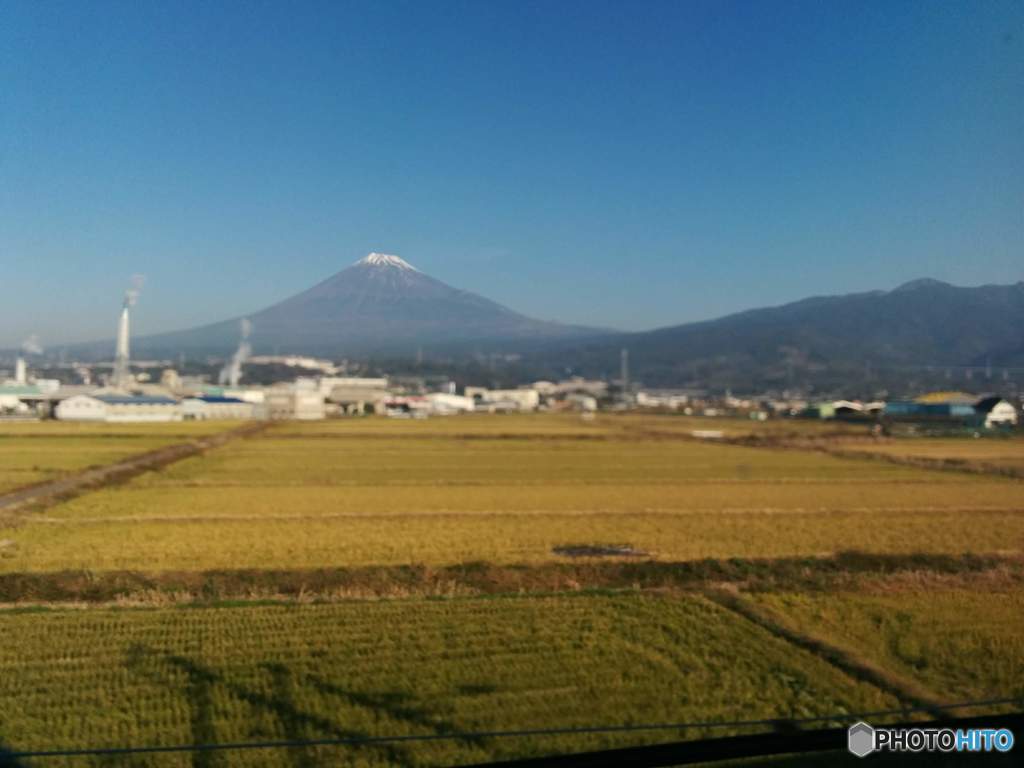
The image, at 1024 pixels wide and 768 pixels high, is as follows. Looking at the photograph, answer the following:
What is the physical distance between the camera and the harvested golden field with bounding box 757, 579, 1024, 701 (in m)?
5.76

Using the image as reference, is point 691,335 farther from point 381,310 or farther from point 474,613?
point 474,613

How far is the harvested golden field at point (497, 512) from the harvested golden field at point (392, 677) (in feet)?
8.96

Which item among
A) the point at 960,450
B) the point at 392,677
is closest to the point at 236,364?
the point at 960,450

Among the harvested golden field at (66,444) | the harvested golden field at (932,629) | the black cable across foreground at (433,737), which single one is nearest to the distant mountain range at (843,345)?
the harvested golden field at (932,629)

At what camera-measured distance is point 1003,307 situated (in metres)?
19.6

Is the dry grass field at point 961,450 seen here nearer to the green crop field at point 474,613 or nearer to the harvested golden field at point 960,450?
the harvested golden field at point 960,450

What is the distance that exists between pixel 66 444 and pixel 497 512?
1910 centimetres

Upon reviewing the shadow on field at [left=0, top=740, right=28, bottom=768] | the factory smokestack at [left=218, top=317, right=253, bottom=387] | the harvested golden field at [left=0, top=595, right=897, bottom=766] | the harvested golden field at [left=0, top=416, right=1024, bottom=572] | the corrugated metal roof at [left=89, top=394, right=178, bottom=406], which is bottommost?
the harvested golden field at [left=0, top=416, right=1024, bottom=572]

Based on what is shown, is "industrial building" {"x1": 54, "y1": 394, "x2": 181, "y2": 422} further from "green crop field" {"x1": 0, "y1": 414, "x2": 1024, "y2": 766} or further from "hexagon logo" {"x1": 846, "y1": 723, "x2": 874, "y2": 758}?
"hexagon logo" {"x1": 846, "y1": 723, "x2": 874, "y2": 758}

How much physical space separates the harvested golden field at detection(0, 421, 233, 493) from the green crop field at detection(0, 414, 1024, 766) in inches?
141

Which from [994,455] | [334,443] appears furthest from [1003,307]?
[334,443]

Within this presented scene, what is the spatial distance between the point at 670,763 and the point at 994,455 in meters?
28.1

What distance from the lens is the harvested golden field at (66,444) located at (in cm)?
1900

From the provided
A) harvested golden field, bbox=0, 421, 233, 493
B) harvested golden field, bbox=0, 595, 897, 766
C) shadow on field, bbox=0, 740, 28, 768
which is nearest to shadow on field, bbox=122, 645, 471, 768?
harvested golden field, bbox=0, 595, 897, 766
